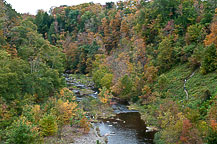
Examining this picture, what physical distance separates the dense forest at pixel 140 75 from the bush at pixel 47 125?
129mm

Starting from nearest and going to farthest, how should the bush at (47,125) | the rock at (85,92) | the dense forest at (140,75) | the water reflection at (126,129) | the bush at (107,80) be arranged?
1. the dense forest at (140,75)
2. the bush at (47,125)
3. the water reflection at (126,129)
4. the rock at (85,92)
5. the bush at (107,80)

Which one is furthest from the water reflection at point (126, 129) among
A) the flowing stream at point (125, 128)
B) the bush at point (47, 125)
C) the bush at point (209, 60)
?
the bush at point (209, 60)

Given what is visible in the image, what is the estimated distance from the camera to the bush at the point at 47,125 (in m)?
32.0

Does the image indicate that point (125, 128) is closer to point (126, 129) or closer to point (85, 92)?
point (126, 129)

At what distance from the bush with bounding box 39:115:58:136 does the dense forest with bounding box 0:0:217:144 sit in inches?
5.1

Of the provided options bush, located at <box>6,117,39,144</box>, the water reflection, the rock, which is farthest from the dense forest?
the rock

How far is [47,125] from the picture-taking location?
32.3 metres

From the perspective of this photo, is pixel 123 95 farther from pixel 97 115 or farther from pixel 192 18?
pixel 192 18

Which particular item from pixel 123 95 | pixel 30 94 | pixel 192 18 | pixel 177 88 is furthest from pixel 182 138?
pixel 192 18

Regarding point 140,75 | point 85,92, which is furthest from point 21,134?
point 85,92

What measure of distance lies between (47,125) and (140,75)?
29493mm

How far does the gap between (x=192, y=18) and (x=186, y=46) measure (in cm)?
1067

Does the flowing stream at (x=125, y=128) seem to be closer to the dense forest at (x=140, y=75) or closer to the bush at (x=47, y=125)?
the dense forest at (x=140, y=75)

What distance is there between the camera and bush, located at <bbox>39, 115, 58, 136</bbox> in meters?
32.0
